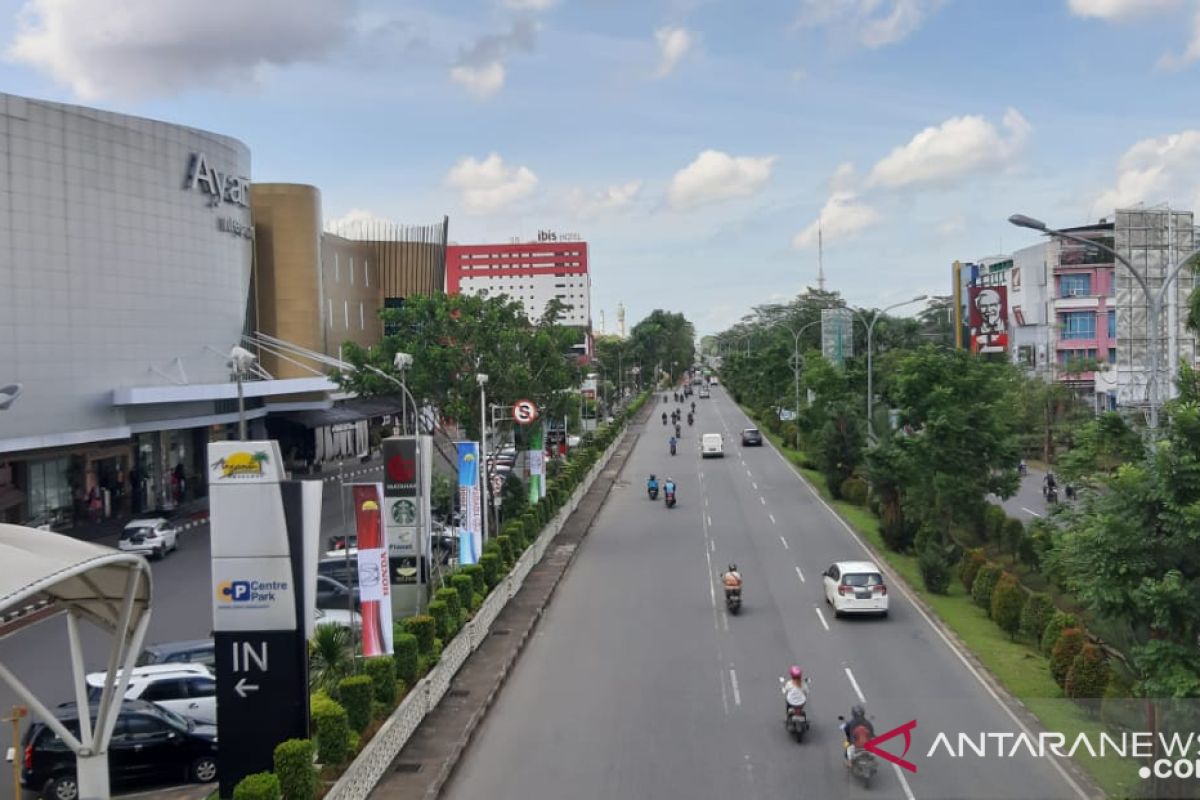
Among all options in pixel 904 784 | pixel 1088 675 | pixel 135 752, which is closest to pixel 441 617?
pixel 135 752

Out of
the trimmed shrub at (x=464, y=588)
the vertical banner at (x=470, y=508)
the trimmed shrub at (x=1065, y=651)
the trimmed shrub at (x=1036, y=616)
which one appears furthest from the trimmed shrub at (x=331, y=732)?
the trimmed shrub at (x=1036, y=616)

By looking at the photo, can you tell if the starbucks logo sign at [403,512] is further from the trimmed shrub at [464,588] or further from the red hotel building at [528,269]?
the red hotel building at [528,269]

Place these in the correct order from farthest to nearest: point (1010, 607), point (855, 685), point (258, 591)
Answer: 1. point (1010, 607)
2. point (855, 685)
3. point (258, 591)

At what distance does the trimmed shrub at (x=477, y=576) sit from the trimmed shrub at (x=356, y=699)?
8.67 m

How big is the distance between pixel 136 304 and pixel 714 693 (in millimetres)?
31689

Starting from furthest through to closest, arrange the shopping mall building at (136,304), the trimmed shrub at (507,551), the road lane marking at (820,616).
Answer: the shopping mall building at (136,304) < the trimmed shrub at (507,551) < the road lane marking at (820,616)

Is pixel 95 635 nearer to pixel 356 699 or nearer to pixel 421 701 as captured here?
pixel 421 701

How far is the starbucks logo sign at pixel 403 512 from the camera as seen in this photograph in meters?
24.2

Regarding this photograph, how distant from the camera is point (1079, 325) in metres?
74.7

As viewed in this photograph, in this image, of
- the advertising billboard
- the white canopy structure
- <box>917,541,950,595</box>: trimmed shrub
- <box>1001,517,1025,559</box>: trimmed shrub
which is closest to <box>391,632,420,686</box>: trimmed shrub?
the white canopy structure

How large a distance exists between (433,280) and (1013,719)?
68.6 metres

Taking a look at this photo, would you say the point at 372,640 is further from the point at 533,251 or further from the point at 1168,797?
the point at 533,251

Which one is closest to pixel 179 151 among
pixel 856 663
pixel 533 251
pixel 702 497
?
pixel 702 497

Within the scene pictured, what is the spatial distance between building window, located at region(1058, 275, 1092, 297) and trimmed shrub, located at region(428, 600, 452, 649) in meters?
64.9
